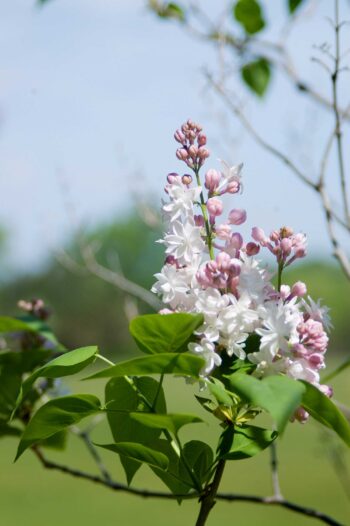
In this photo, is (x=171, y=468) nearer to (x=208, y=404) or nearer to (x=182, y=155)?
(x=208, y=404)

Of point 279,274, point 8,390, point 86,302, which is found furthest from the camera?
point 86,302

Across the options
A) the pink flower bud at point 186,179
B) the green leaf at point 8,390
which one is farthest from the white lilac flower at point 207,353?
the green leaf at point 8,390

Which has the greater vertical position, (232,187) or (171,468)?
(232,187)

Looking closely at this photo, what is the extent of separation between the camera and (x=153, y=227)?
1.23 m

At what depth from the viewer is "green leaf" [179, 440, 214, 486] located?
20.4 inches

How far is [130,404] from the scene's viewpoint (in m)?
0.52

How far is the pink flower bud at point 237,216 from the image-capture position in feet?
1.73

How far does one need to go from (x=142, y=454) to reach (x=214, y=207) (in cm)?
15

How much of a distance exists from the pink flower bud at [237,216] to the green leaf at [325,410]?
0.12 metres

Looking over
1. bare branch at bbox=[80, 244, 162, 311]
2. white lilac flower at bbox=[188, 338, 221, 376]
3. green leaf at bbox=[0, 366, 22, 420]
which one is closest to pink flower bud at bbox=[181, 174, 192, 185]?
white lilac flower at bbox=[188, 338, 221, 376]

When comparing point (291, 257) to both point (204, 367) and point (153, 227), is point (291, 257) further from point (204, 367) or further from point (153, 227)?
point (153, 227)

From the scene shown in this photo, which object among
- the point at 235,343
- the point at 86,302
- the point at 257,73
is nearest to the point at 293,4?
the point at 257,73

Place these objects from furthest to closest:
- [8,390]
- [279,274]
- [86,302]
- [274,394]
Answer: [86,302]
[8,390]
[279,274]
[274,394]

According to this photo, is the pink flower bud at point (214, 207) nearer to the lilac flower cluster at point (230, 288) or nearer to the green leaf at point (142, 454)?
the lilac flower cluster at point (230, 288)
